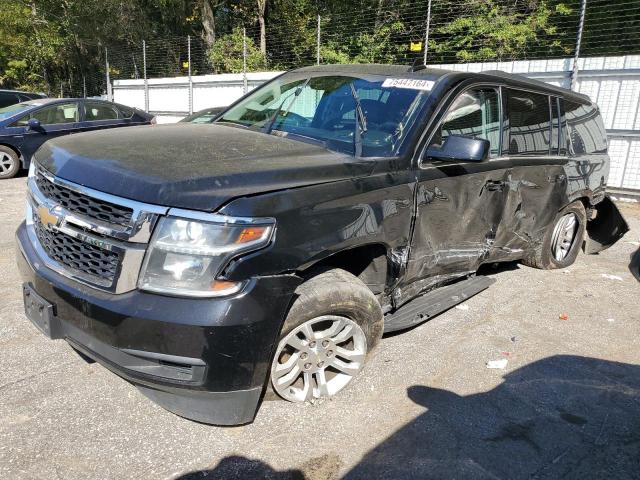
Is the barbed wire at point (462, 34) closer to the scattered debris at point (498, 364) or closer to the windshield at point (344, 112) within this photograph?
the windshield at point (344, 112)

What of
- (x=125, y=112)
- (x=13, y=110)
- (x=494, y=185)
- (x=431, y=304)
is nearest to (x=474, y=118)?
(x=494, y=185)

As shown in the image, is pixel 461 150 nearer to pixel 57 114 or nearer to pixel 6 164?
pixel 6 164

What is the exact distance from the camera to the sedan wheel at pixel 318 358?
8.89 feet

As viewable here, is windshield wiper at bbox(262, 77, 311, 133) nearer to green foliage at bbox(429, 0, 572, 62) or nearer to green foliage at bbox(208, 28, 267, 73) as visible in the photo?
green foliage at bbox(429, 0, 572, 62)

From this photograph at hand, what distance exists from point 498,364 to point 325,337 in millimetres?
1428

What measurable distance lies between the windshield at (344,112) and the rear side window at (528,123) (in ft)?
3.67

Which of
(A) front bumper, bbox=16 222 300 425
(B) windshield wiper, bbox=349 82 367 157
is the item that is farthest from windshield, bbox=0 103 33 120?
(A) front bumper, bbox=16 222 300 425

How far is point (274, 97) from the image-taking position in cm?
398

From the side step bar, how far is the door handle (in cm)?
84

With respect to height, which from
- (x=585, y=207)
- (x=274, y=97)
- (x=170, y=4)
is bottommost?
(x=585, y=207)

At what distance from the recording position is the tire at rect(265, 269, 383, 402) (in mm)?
2648

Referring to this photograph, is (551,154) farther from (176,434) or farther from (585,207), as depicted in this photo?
(176,434)

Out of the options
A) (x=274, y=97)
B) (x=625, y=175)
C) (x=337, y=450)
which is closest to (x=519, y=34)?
(x=625, y=175)

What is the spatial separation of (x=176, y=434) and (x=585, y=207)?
5088 mm
